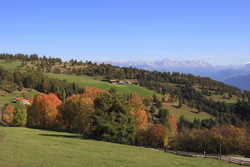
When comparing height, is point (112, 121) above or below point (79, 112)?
above

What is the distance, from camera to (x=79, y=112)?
60.9 metres

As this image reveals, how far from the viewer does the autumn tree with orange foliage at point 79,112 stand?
2343 inches

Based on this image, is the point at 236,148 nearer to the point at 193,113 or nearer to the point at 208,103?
the point at 193,113

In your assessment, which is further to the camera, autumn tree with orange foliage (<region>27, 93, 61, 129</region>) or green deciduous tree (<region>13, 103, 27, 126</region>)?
autumn tree with orange foliage (<region>27, 93, 61, 129</region>)

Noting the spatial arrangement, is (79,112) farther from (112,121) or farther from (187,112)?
(187,112)

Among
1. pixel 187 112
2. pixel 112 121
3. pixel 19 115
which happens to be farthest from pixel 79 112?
pixel 187 112

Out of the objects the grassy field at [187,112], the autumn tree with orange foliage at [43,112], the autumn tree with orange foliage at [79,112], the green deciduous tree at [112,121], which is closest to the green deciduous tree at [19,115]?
the autumn tree with orange foliage at [43,112]

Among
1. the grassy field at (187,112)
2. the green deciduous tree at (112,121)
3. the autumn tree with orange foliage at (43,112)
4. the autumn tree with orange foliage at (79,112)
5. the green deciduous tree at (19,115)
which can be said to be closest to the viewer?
the green deciduous tree at (112,121)

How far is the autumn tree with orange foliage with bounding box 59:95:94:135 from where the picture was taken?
5950 cm

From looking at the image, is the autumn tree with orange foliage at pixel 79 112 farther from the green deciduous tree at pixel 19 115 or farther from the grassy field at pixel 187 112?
the grassy field at pixel 187 112

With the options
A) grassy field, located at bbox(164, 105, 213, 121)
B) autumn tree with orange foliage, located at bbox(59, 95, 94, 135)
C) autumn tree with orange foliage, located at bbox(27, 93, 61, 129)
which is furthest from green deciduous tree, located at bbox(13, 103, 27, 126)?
grassy field, located at bbox(164, 105, 213, 121)

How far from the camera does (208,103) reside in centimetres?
18800

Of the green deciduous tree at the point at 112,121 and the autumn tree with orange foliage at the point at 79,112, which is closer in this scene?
the green deciduous tree at the point at 112,121

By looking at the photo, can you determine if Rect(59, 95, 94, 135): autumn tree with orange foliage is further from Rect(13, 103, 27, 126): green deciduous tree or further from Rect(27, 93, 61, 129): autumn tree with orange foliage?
Rect(13, 103, 27, 126): green deciduous tree
